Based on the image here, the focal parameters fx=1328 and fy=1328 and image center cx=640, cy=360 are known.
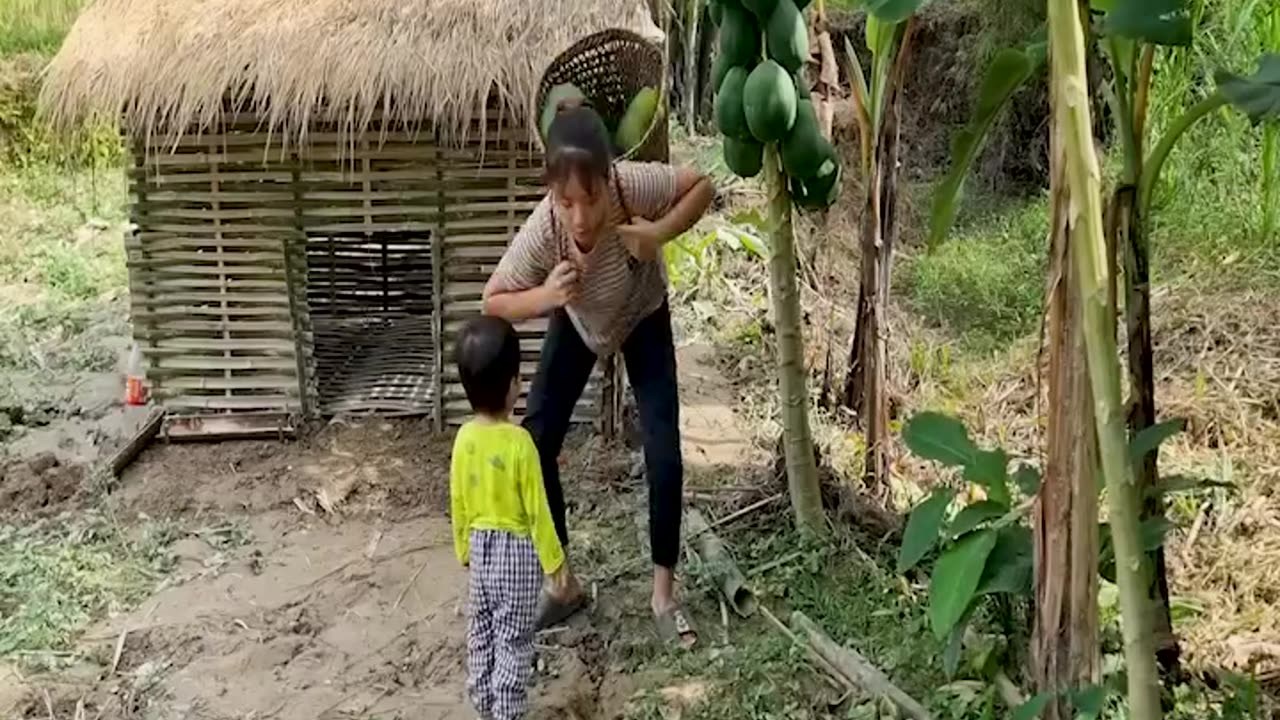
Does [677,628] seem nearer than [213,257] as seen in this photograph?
Yes

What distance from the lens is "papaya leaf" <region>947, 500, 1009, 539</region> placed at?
9.57 ft

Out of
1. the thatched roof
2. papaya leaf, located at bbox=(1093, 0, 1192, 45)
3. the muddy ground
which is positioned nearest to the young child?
the muddy ground

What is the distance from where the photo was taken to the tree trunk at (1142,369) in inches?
116

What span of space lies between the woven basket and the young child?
1.37 metres

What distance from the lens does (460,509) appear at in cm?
330

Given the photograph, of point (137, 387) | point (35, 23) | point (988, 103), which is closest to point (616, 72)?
point (988, 103)

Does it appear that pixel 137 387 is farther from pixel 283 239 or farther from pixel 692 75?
pixel 692 75

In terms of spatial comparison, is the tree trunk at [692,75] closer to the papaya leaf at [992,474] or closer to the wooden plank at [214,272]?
the wooden plank at [214,272]

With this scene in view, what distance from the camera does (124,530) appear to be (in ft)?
16.4

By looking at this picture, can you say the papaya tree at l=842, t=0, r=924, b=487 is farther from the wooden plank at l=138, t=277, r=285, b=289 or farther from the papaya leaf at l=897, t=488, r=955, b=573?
the wooden plank at l=138, t=277, r=285, b=289

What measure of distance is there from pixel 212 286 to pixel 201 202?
0.37 m

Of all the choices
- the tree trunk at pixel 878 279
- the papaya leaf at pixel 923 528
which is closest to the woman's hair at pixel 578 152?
the papaya leaf at pixel 923 528

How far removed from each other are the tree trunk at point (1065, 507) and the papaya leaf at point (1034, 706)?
33mm

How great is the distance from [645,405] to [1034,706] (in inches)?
58.7
